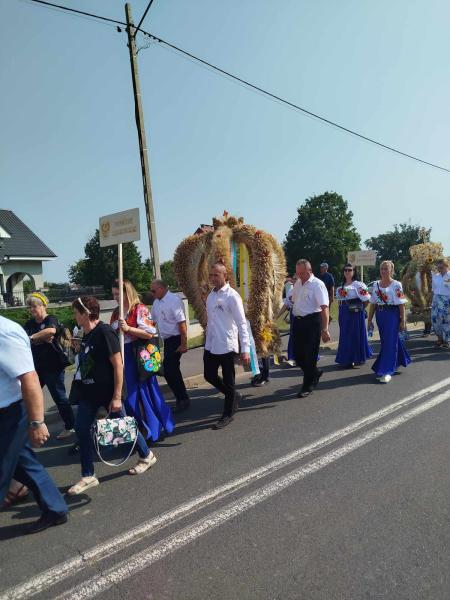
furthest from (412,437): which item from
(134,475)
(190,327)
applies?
(190,327)

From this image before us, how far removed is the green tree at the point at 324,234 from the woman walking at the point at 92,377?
48.1 meters

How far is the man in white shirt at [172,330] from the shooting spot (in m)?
5.81

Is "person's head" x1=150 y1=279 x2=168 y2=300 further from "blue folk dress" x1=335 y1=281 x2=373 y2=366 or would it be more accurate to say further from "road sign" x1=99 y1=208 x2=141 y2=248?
"blue folk dress" x1=335 y1=281 x2=373 y2=366

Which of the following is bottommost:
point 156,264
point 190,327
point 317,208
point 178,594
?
point 178,594

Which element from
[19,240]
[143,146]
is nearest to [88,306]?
[143,146]

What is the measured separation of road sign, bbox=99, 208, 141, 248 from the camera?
5.23 meters

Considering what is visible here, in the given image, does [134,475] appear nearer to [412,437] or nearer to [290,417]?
[290,417]

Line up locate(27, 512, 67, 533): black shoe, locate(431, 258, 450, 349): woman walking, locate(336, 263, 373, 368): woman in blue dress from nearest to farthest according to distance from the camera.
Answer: locate(27, 512, 67, 533): black shoe → locate(336, 263, 373, 368): woman in blue dress → locate(431, 258, 450, 349): woman walking

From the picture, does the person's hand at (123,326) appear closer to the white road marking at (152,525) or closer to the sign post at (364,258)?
the white road marking at (152,525)

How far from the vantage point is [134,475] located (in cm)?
400

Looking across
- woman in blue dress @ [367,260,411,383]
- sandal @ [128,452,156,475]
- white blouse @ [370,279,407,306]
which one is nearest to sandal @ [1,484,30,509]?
sandal @ [128,452,156,475]

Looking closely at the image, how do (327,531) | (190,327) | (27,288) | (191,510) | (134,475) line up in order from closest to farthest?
1. (327,531)
2. (191,510)
3. (134,475)
4. (190,327)
5. (27,288)

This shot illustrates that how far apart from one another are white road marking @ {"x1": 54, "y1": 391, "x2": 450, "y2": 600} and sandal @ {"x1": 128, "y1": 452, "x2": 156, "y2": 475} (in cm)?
105

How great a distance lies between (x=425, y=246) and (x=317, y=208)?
4289 centimetres
